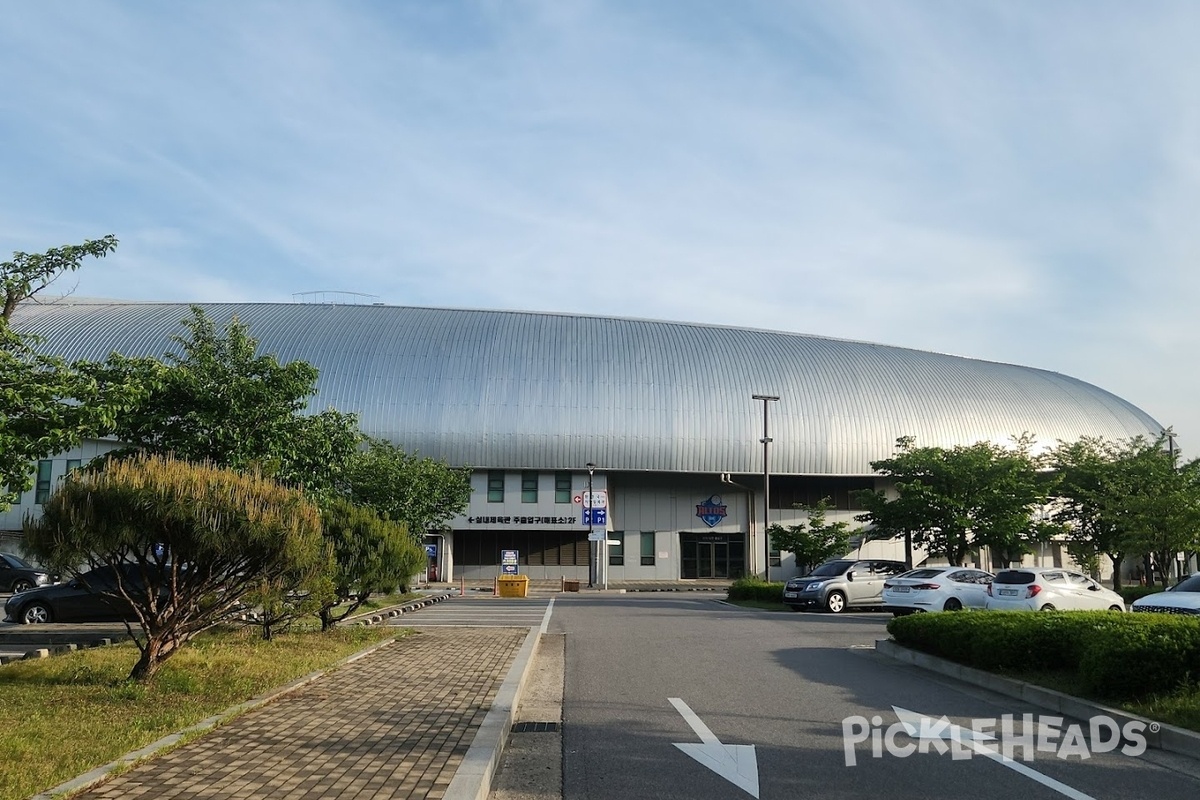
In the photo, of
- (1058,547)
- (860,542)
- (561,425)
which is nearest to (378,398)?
(561,425)

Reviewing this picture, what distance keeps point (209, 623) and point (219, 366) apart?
6.54m

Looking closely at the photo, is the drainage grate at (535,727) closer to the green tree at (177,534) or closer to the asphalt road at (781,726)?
the asphalt road at (781,726)

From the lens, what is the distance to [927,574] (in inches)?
942

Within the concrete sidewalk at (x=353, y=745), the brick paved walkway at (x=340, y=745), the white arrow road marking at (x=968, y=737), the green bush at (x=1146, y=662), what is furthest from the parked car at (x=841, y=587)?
the green bush at (x=1146, y=662)

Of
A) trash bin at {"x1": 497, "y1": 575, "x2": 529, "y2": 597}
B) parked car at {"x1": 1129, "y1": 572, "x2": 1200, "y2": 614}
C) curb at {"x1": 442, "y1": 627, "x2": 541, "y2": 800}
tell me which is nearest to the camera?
curb at {"x1": 442, "y1": 627, "x2": 541, "y2": 800}

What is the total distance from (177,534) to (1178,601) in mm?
15443

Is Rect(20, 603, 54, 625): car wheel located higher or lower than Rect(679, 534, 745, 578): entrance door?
higher

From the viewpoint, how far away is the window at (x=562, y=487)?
54094 millimetres

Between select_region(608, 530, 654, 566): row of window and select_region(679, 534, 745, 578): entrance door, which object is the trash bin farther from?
select_region(679, 534, 745, 578): entrance door

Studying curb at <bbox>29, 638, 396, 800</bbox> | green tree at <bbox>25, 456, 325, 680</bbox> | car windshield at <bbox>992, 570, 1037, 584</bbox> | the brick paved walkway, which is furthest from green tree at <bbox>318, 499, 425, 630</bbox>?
car windshield at <bbox>992, 570, 1037, 584</bbox>

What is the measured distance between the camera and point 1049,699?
1077 centimetres

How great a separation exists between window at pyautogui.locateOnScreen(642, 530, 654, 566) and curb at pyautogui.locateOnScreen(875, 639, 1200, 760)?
40485 millimetres

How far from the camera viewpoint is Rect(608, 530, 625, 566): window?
185ft

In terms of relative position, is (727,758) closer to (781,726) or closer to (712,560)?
(781,726)
